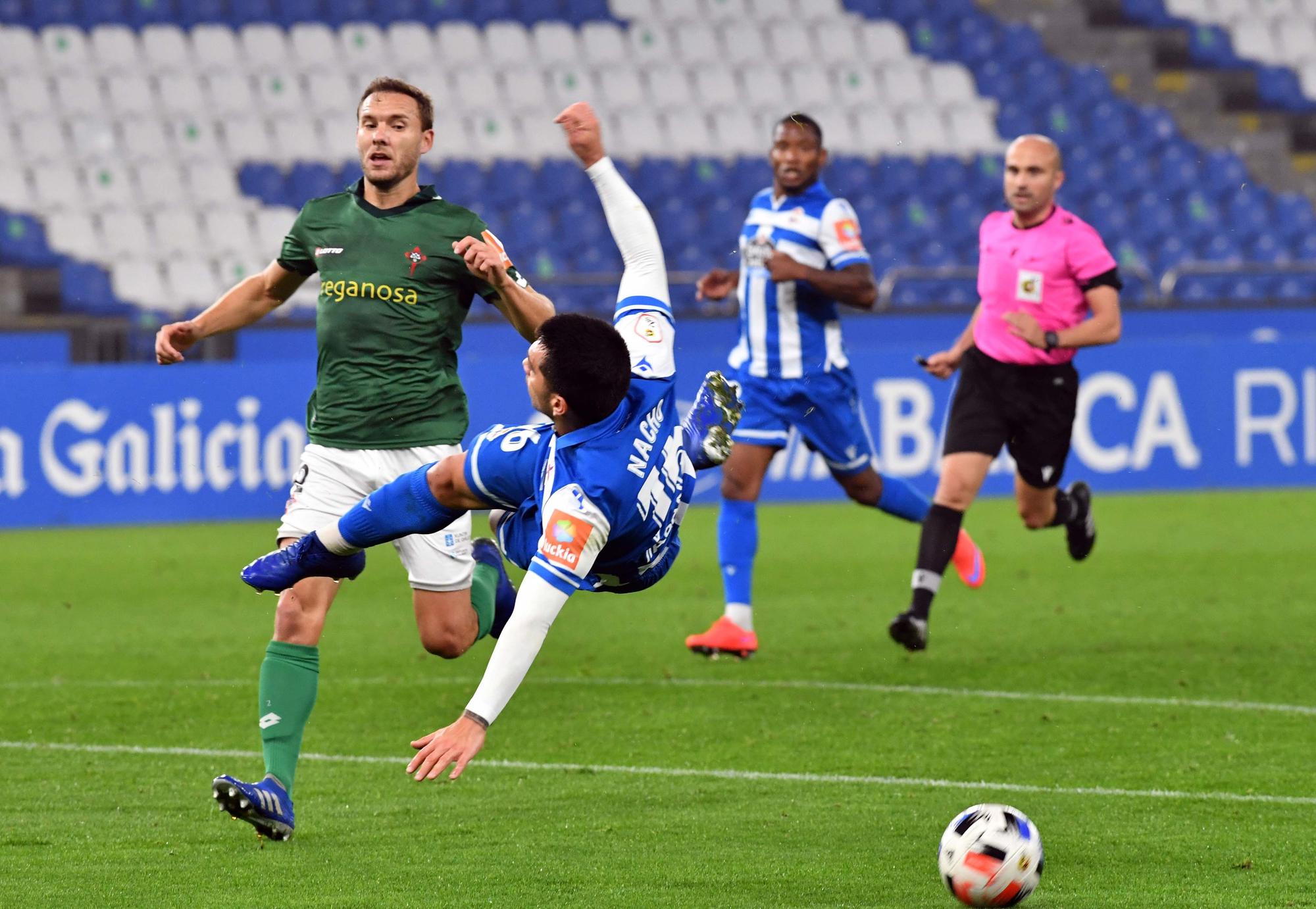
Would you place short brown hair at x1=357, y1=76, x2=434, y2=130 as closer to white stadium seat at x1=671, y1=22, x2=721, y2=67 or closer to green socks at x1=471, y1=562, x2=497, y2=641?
green socks at x1=471, y1=562, x2=497, y2=641

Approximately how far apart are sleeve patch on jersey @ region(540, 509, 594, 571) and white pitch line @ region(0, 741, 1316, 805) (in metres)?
1.68

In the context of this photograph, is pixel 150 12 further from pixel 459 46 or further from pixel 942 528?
pixel 942 528

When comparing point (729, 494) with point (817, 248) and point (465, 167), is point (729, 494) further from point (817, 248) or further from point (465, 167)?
point (465, 167)

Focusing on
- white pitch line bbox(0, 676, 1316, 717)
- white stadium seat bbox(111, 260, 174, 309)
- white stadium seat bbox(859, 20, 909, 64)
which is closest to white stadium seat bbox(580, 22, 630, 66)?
white stadium seat bbox(859, 20, 909, 64)

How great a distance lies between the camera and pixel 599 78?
20.7m

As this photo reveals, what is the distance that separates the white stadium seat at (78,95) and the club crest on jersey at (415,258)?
14597 millimetres

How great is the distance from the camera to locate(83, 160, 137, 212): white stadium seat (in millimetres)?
18328

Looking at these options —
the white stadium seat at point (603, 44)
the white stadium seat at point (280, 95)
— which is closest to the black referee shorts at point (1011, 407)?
the white stadium seat at point (280, 95)

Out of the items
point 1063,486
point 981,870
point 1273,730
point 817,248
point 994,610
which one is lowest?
point 1063,486

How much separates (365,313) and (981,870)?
2449 millimetres

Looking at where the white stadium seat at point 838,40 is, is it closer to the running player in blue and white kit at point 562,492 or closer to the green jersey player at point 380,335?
the green jersey player at point 380,335

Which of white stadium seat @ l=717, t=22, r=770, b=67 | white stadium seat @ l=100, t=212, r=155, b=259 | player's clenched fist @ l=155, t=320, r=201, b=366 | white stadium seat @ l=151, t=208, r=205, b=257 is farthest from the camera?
white stadium seat @ l=717, t=22, r=770, b=67

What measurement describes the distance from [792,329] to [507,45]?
1296cm

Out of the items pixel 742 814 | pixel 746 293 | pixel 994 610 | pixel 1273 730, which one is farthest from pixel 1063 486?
pixel 742 814
